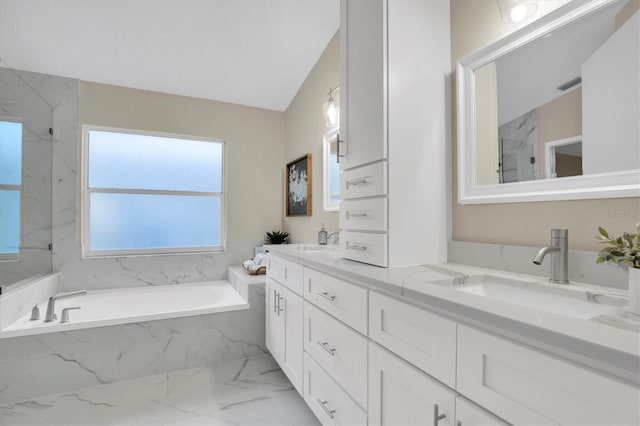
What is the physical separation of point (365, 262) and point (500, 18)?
120 cm

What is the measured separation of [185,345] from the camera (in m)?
2.38

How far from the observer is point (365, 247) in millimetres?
1436

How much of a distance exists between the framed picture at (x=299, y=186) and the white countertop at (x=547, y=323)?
6.31 feet

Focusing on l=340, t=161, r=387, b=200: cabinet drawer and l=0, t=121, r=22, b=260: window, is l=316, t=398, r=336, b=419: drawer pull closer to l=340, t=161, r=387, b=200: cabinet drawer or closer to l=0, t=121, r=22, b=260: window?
l=340, t=161, r=387, b=200: cabinet drawer

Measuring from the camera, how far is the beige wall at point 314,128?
2598mm

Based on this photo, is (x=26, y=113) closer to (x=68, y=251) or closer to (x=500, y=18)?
(x=68, y=251)

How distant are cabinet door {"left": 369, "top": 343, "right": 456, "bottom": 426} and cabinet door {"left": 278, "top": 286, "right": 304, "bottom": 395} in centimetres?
69

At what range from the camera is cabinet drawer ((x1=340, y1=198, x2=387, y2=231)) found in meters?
1.35

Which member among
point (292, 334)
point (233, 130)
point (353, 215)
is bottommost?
point (292, 334)

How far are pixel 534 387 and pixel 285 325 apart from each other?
157cm

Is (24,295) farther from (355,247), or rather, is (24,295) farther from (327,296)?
(355,247)

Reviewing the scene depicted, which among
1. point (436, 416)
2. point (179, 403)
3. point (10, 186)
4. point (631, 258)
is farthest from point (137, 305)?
point (631, 258)

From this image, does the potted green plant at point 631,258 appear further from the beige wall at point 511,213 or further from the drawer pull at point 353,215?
the drawer pull at point 353,215

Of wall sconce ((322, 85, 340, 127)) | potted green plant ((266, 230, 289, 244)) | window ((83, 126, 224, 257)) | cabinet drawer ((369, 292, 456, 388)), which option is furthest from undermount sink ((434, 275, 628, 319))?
window ((83, 126, 224, 257))
